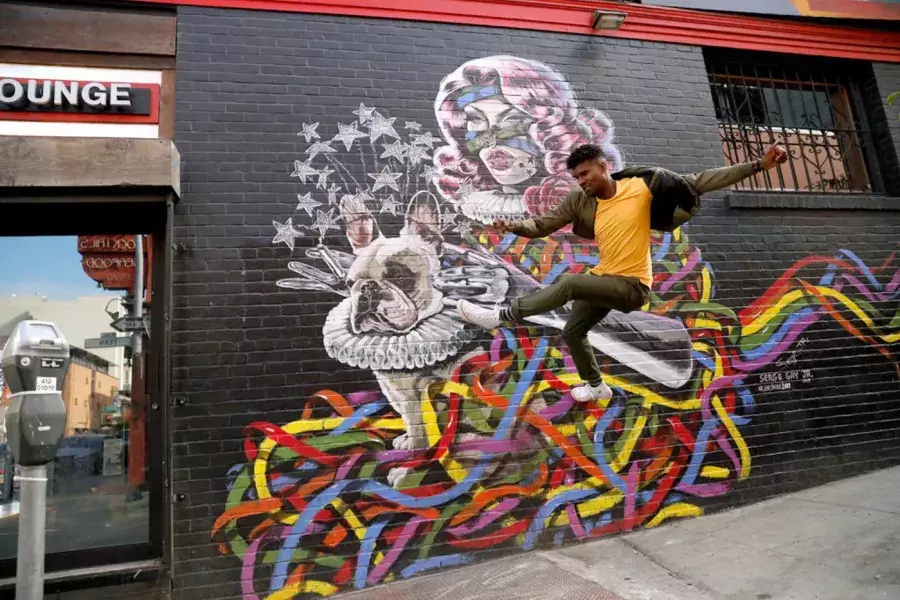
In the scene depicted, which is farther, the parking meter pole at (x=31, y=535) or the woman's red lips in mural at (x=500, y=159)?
the woman's red lips in mural at (x=500, y=159)

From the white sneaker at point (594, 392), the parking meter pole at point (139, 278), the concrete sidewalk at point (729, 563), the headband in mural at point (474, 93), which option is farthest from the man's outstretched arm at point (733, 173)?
the parking meter pole at point (139, 278)

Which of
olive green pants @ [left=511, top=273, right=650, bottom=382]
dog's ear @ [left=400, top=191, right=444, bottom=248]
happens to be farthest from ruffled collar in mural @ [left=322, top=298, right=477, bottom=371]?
olive green pants @ [left=511, top=273, right=650, bottom=382]

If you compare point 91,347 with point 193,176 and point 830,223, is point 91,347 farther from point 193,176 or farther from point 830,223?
point 830,223

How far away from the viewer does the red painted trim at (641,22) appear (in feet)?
17.5

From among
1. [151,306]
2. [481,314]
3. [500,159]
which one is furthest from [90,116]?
[481,314]

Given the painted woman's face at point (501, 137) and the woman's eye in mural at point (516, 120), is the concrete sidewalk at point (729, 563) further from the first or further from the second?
the woman's eye in mural at point (516, 120)

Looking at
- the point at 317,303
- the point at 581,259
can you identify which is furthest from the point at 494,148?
the point at 317,303

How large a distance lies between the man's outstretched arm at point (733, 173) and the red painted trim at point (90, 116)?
427cm

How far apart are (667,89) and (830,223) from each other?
224cm

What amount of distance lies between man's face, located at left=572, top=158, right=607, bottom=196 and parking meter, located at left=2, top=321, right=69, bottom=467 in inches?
116

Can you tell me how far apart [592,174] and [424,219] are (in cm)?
208

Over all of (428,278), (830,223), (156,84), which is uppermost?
(156,84)

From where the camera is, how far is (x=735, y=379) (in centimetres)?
541

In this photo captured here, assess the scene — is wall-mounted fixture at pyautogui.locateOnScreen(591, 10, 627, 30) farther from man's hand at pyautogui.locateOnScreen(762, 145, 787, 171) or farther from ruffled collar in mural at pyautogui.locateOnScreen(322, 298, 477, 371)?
man's hand at pyautogui.locateOnScreen(762, 145, 787, 171)
